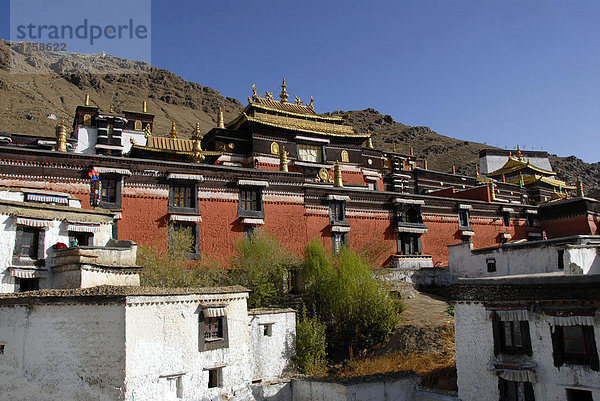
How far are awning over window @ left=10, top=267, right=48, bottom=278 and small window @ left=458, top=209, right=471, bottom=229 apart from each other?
28702mm

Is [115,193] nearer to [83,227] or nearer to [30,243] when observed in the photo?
[83,227]

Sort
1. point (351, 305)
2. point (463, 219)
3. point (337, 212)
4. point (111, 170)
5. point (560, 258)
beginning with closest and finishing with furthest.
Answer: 1. point (560, 258)
2. point (351, 305)
3. point (111, 170)
4. point (337, 212)
5. point (463, 219)

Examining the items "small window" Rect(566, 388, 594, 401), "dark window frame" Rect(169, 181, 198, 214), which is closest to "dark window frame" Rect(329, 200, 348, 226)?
"dark window frame" Rect(169, 181, 198, 214)

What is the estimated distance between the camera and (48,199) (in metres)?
22.7

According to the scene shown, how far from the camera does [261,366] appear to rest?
65.5 ft

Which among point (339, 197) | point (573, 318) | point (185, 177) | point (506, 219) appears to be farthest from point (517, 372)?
point (506, 219)

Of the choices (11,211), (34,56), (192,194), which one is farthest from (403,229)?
(34,56)

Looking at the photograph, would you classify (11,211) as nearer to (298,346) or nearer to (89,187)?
(89,187)

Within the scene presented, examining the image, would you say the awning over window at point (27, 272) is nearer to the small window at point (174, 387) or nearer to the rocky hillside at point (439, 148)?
the small window at point (174, 387)

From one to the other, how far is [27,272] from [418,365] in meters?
15.5

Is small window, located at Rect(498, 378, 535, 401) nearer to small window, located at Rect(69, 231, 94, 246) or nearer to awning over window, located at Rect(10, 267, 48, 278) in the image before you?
small window, located at Rect(69, 231, 94, 246)

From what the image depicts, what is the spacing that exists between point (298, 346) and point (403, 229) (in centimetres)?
1576

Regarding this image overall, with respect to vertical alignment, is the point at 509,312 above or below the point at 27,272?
below

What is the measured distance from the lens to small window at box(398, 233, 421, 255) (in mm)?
34916
